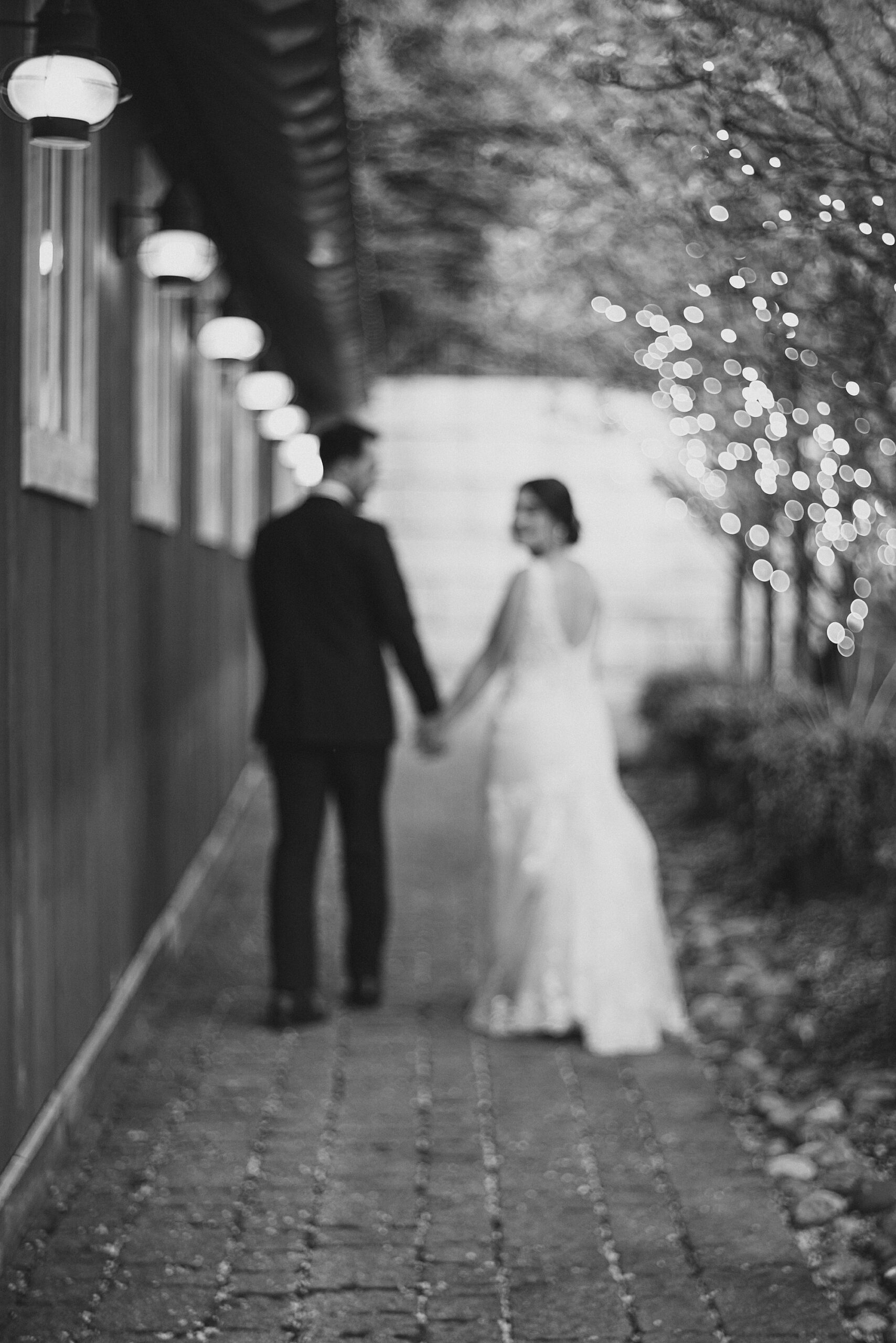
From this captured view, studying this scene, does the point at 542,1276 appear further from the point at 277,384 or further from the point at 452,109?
the point at 452,109

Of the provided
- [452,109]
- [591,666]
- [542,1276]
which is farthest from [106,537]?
[452,109]

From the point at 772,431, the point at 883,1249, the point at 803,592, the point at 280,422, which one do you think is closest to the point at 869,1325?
the point at 883,1249

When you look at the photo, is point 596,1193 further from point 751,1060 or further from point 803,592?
point 803,592

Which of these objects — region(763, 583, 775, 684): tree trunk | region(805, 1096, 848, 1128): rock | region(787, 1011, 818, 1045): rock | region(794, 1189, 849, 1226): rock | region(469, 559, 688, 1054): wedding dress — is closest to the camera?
region(794, 1189, 849, 1226): rock

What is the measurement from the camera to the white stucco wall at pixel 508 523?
60.3ft

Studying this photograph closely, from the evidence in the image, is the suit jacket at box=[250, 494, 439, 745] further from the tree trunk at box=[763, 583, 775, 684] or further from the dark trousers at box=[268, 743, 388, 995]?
the tree trunk at box=[763, 583, 775, 684]

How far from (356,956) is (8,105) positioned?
12.3 ft

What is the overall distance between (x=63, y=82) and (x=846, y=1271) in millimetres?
3065

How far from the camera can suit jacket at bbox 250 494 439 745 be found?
6445 mm

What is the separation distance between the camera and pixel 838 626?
9.03 metres

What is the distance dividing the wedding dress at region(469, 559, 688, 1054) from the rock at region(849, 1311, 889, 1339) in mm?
2320

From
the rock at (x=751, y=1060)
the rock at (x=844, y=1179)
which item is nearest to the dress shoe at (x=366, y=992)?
the rock at (x=751, y=1060)

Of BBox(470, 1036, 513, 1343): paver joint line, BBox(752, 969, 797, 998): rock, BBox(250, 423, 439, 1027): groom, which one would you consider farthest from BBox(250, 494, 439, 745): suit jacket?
BBox(752, 969, 797, 998): rock

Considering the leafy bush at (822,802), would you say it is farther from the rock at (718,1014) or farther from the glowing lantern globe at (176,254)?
the glowing lantern globe at (176,254)
